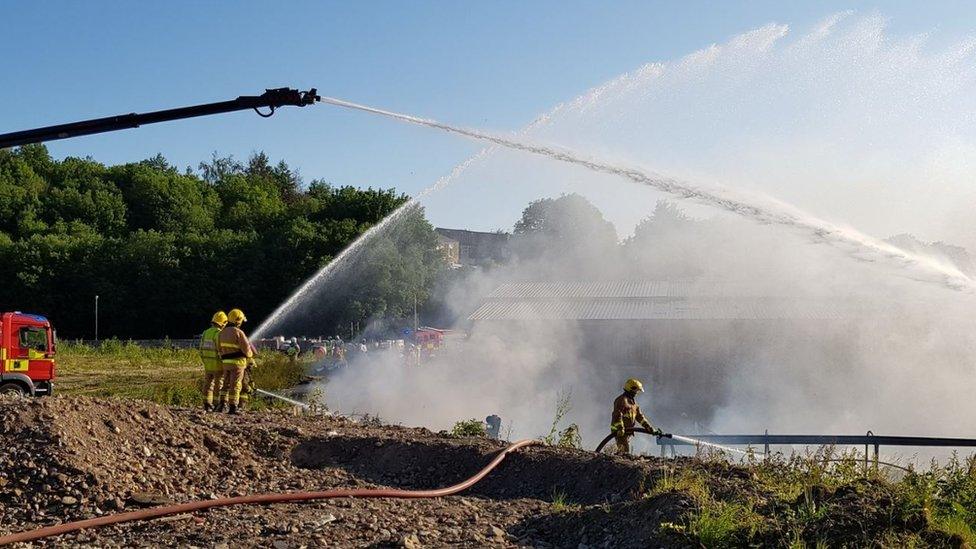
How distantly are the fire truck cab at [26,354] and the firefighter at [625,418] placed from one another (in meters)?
12.9

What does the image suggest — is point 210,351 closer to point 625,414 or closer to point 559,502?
point 625,414

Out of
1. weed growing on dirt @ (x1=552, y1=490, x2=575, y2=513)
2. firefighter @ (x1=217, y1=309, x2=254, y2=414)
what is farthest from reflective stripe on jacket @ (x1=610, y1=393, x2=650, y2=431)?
firefighter @ (x1=217, y1=309, x2=254, y2=414)

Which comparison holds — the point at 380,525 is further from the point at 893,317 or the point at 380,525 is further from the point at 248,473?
the point at 893,317

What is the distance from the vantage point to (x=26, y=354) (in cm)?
1856

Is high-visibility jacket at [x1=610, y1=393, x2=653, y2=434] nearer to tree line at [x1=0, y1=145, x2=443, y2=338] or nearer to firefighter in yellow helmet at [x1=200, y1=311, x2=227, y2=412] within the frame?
firefighter in yellow helmet at [x1=200, y1=311, x2=227, y2=412]

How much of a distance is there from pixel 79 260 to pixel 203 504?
167 ft

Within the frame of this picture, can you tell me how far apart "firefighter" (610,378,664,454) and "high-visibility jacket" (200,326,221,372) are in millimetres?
5756

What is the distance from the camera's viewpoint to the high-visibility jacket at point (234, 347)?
1241cm

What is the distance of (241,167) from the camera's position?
102m

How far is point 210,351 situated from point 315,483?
517 cm

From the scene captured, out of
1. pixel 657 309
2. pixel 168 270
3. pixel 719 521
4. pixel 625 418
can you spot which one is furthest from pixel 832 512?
pixel 168 270

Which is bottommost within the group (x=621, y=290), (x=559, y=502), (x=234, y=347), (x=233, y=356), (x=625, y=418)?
(x=559, y=502)

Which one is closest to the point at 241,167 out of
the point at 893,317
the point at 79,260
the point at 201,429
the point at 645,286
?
the point at 79,260

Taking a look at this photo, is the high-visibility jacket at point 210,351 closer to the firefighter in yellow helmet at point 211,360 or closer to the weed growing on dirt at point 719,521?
the firefighter in yellow helmet at point 211,360
